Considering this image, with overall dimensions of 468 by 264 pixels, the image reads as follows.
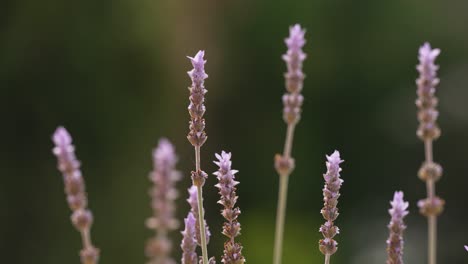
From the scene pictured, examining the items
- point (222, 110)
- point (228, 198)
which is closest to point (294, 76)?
point (228, 198)

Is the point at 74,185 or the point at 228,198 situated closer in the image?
the point at 74,185

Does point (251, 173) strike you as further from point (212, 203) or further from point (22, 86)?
point (22, 86)

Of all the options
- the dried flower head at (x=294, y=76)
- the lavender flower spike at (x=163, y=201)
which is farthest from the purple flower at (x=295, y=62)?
the lavender flower spike at (x=163, y=201)

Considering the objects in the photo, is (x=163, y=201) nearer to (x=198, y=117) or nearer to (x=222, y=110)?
(x=198, y=117)

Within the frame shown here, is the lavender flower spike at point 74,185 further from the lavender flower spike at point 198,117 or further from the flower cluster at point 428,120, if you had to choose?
the flower cluster at point 428,120

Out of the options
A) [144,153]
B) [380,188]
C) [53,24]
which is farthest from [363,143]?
[53,24]

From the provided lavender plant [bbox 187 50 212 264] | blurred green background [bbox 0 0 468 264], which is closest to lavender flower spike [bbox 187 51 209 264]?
lavender plant [bbox 187 50 212 264]

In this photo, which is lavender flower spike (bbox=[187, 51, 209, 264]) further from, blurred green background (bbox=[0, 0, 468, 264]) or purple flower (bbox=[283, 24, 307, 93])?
blurred green background (bbox=[0, 0, 468, 264])
